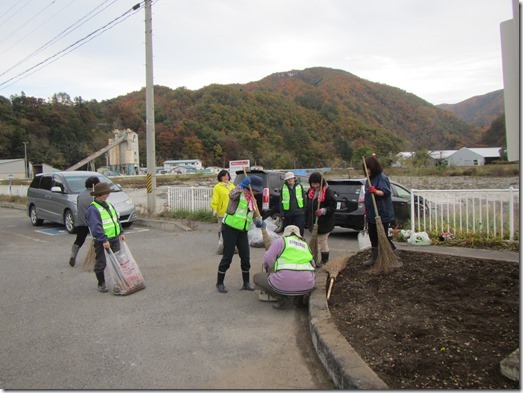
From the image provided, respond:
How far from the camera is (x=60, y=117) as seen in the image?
90125mm

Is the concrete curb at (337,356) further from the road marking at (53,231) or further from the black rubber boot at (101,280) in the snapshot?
the road marking at (53,231)

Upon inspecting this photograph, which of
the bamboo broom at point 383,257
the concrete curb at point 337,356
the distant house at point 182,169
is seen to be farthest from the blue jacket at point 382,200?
the distant house at point 182,169

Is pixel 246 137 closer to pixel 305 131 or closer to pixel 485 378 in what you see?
pixel 305 131

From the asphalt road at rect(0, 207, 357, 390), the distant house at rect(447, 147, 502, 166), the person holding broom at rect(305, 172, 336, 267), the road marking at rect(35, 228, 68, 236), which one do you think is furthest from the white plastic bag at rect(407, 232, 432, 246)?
the distant house at rect(447, 147, 502, 166)

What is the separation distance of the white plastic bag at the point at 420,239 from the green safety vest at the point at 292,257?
4.05 meters

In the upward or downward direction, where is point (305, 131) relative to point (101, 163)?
upward

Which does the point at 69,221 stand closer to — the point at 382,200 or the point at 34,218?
the point at 34,218

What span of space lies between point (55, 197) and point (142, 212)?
325cm

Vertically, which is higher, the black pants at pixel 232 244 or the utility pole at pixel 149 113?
the utility pole at pixel 149 113

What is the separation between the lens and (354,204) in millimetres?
9992

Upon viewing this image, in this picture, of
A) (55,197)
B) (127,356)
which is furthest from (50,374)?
(55,197)

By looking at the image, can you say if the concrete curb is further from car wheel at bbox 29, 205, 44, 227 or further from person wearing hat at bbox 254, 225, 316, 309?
car wheel at bbox 29, 205, 44, 227

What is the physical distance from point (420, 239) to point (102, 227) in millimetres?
5963

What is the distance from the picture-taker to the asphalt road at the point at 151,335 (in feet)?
11.2
